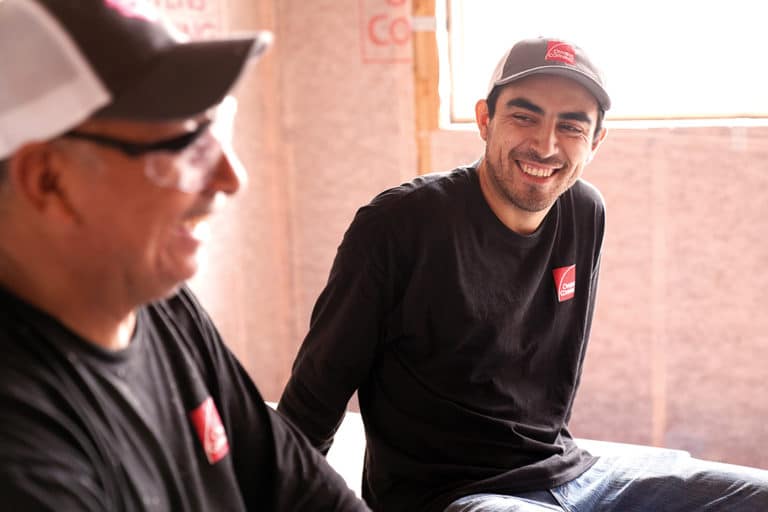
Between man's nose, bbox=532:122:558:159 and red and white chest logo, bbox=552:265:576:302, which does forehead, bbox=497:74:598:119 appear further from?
red and white chest logo, bbox=552:265:576:302

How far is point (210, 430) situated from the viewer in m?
1.00

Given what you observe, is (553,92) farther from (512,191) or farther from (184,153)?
(184,153)

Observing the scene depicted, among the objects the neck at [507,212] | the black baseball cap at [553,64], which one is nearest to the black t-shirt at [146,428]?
the neck at [507,212]

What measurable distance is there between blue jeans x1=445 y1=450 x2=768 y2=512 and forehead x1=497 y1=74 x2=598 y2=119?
2.59ft

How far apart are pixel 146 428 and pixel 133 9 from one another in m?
0.44

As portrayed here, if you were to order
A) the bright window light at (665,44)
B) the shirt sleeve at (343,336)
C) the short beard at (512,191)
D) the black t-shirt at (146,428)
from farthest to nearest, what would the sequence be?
the bright window light at (665,44)
the short beard at (512,191)
the shirt sleeve at (343,336)
the black t-shirt at (146,428)

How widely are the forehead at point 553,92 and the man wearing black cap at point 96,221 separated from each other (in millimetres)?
1024

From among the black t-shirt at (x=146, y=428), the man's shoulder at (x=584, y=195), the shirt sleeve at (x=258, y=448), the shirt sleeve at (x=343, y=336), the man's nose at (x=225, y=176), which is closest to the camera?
the black t-shirt at (x=146, y=428)

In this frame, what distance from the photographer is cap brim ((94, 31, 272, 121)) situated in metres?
0.79

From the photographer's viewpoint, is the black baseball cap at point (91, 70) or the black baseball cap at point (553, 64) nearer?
the black baseball cap at point (91, 70)

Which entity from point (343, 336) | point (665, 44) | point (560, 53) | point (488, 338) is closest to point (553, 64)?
point (560, 53)

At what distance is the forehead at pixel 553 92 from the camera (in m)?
1.80

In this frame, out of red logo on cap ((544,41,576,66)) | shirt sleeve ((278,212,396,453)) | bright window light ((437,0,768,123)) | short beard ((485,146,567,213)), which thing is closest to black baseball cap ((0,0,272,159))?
shirt sleeve ((278,212,396,453))

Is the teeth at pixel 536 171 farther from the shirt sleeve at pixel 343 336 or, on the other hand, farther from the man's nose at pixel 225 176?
the man's nose at pixel 225 176
